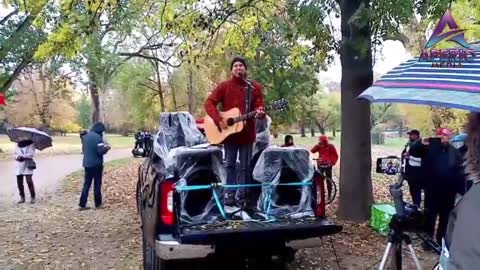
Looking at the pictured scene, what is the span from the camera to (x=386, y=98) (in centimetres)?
378

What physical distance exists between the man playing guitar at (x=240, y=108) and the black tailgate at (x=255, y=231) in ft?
3.27

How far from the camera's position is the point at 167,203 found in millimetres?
5039

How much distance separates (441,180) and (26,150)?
8640mm

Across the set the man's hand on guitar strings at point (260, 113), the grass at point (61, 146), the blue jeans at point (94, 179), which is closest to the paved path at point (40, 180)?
the blue jeans at point (94, 179)

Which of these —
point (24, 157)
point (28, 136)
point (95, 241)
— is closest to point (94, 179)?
point (24, 157)

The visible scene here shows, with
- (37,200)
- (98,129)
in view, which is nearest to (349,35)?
(98,129)

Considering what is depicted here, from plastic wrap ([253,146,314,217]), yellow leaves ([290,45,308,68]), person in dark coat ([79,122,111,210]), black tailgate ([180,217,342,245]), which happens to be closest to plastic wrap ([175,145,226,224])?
black tailgate ([180,217,342,245])

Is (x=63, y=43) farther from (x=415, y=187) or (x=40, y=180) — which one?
(x=40, y=180)

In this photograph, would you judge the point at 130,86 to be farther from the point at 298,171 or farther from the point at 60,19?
the point at 298,171

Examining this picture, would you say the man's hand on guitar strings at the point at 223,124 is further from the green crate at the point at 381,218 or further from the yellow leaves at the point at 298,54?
the yellow leaves at the point at 298,54

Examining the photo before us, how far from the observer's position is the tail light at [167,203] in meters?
5.01

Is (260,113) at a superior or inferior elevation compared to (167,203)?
superior

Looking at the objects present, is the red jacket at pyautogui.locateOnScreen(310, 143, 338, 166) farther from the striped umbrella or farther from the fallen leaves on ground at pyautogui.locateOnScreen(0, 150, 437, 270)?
the striped umbrella

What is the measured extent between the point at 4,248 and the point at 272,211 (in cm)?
425
